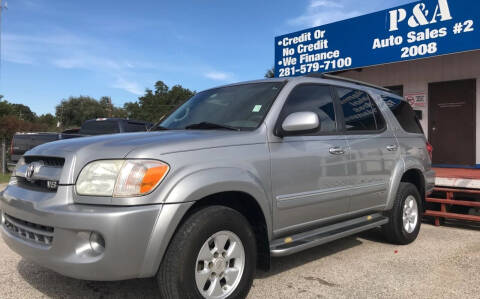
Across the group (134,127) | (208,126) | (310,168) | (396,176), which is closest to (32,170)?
(208,126)

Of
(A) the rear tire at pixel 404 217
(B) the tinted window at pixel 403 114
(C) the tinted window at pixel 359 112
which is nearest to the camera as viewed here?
(C) the tinted window at pixel 359 112

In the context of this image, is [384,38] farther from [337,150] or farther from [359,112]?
[337,150]

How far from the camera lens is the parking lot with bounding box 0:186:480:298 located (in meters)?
3.34

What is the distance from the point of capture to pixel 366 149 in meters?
4.27

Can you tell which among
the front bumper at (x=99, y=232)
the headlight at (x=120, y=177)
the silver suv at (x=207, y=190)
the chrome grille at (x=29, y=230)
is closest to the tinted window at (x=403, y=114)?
the silver suv at (x=207, y=190)

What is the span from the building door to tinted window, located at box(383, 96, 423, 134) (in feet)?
14.3

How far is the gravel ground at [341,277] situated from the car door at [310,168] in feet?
1.84

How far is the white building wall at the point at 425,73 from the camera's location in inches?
348

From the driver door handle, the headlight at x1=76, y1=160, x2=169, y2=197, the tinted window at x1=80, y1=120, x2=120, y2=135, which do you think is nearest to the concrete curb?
the driver door handle

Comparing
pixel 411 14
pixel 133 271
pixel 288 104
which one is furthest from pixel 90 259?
pixel 411 14

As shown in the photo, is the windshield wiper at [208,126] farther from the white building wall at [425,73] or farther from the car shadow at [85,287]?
the white building wall at [425,73]

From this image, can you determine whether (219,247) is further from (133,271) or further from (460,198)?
(460,198)

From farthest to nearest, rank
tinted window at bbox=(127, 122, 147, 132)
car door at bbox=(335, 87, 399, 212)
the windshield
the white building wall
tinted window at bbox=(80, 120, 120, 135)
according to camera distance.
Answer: tinted window at bbox=(127, 122, 147, 132), tinted window at bbox=(80, 120, 120, 135), the white building wall, car door at bbox=(335, 87, 399, 212), the windshield

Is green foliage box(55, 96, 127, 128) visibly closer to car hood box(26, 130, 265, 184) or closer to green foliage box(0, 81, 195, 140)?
green foliage box(0, 81, 195, 140)
